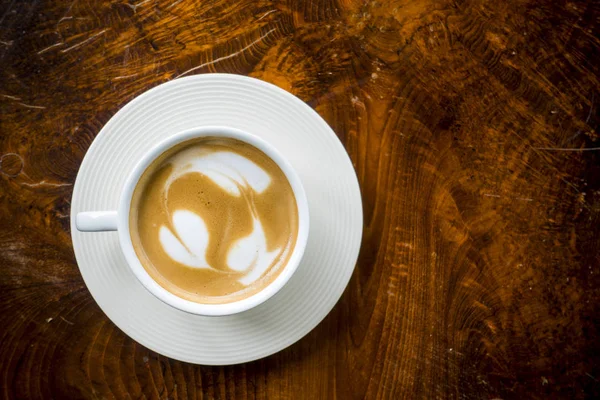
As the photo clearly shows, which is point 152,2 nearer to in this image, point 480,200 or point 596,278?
point 480,200

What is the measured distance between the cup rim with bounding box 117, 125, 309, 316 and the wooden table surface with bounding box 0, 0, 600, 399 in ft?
0.64

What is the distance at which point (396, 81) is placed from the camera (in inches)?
37.2

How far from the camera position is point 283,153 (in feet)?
2.71

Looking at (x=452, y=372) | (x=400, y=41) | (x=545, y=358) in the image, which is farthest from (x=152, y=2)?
(x=545, y=358)

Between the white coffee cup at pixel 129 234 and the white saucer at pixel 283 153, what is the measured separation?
0.14ft

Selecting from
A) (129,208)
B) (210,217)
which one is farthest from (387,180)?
(129,208)

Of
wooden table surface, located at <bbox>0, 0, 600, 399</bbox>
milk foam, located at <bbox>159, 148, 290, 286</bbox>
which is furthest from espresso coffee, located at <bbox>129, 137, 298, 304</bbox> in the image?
wooden table surface, located at <bbox>0, 0, 600, 399</bbox>

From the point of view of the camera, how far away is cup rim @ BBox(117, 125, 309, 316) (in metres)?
0.77

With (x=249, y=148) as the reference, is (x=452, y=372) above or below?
below

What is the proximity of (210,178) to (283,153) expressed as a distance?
12 cm

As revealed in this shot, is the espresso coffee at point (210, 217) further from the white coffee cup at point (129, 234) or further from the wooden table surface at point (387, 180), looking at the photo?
the wooden table surface at point (387, 180)

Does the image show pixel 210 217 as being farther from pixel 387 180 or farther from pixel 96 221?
pixel 387 180

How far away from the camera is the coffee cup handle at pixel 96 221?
2.45ft

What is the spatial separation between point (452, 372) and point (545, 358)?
177 millimetres
